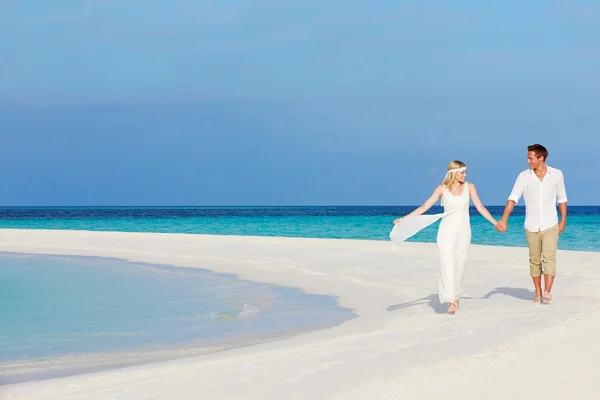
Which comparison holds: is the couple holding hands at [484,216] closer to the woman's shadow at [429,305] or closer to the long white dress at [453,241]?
the long white dress at [453,241]

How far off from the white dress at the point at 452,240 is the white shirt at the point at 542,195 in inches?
32.4

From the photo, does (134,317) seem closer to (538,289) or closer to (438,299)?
(438,299)

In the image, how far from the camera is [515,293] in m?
10.7

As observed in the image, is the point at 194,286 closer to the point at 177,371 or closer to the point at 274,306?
the point at 274,306

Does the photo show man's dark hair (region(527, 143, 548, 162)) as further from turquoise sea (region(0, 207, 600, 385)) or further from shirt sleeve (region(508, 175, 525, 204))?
turquoise sea (region(0, 207, 600, 385))

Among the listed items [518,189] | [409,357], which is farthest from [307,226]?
[409,357]

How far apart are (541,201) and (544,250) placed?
60 centimetres

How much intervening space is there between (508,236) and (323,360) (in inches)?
1347

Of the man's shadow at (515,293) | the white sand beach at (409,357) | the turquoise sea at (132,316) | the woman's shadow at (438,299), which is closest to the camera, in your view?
the white sand beach at (409,357)

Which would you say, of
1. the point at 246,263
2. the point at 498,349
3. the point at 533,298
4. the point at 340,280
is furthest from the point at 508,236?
the point at 498,349

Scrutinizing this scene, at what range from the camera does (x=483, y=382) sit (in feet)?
16.6

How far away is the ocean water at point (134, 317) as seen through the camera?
7098mm

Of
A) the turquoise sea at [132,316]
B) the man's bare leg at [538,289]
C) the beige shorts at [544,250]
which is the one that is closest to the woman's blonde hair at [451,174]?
the beige shorts at [544,250]

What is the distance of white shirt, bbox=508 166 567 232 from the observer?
883 centimetres
